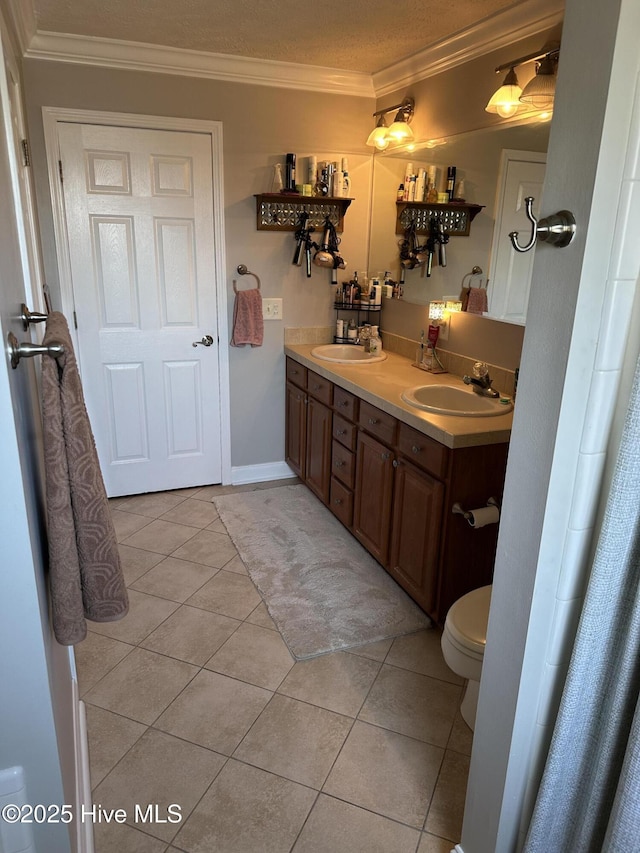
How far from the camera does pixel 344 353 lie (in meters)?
3.64

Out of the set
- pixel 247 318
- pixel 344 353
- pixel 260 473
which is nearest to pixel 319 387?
pixel 344 353

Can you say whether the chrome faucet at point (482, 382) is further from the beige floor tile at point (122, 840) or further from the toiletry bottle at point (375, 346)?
the beige floor tile at point (122, 840)

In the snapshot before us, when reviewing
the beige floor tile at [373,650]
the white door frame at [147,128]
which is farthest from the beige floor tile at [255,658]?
the white door frame at [147,128]

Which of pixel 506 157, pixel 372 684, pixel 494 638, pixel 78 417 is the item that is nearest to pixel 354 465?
pixel 372 684

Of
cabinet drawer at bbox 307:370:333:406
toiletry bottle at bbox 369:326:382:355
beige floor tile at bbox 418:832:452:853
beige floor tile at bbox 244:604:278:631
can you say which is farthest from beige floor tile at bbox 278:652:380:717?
toiletry bottle at bbox 369:326:382:355

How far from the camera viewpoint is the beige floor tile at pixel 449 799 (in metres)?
1.65

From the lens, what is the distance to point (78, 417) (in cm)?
117

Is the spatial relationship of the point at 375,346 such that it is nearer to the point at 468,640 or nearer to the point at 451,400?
the point at 451,400

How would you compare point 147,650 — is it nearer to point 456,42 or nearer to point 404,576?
point 404,576

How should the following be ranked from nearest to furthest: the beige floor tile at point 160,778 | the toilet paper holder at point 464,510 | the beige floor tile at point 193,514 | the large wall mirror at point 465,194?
the beige floor tile at point 160,778, the toilet paper holder at point 464,510, the large wall mirror at point 465,194, the beige floor tile at point 193,514

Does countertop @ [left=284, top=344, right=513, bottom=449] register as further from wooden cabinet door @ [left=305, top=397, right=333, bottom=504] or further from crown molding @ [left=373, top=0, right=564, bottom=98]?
crown molding @ [left=373, top=0, right=564, bottom=98]

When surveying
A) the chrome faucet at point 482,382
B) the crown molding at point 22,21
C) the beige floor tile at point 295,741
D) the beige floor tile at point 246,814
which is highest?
the crown molding at point 22,21

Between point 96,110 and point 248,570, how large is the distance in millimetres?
2395

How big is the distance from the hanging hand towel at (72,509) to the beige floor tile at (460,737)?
1257 millimetres
